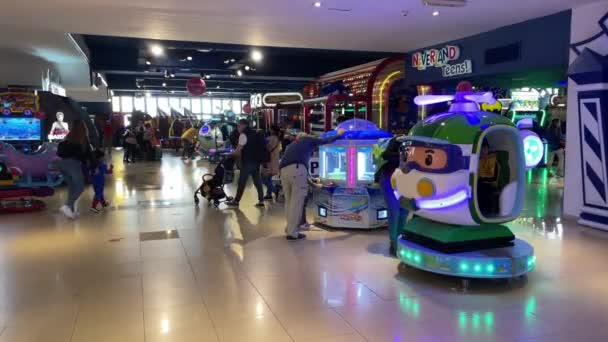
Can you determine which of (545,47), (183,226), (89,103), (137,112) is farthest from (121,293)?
(137,112)

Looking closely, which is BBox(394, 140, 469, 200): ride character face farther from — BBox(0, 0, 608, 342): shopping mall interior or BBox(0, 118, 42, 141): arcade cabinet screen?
BBox(0, 118, 42, 141): arcade cabinet screen

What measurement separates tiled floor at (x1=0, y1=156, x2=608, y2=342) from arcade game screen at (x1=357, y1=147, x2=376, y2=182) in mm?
758

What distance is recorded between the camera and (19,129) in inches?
470

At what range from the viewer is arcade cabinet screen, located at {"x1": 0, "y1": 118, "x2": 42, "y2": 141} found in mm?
11742

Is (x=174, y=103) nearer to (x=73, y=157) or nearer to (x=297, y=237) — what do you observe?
(x=73, y=157)

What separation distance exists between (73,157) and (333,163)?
4.14 meters

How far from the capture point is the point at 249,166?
8.52m

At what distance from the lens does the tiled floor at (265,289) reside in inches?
143

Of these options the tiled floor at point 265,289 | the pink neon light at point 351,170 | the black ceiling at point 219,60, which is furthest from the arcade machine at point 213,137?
the pink neon light at point 351,170

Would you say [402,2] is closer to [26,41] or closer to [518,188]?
[518,188]

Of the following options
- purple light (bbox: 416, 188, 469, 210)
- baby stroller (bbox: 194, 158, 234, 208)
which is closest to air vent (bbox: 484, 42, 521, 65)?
purple light (bbox: 416, 188, 469, 210)

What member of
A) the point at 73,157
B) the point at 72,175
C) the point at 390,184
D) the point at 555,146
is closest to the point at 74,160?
the point at 73,157

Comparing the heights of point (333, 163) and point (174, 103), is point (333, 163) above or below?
below

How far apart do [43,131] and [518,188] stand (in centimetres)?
1145
